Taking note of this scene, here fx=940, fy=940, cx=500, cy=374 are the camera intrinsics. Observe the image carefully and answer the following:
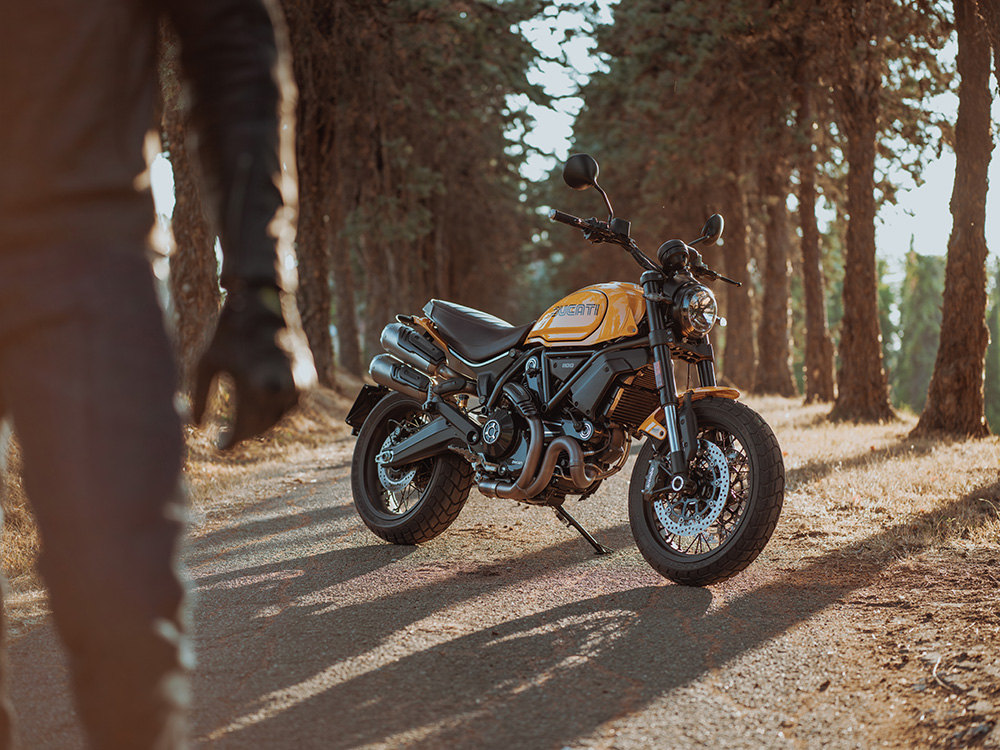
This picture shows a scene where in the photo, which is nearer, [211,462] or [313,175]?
[211,462]

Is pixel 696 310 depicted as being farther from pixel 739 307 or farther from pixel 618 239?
pixel 739 307

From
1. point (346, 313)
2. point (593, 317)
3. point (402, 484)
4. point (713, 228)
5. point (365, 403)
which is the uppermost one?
point (346, 313)

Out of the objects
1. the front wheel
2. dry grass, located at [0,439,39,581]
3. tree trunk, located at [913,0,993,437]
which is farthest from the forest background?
the front wheel

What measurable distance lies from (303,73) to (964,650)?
1248 centimetres

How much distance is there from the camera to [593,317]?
185 inches

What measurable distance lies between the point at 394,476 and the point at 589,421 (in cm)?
140

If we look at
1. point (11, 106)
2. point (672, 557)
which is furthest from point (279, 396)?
point (672, 557)

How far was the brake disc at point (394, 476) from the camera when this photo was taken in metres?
5.46

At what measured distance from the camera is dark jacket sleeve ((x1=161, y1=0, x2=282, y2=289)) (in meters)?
1.59

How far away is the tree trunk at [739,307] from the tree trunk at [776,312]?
107 cm

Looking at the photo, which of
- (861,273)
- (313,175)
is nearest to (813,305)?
(861,273)

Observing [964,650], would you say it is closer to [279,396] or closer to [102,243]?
[279,396]

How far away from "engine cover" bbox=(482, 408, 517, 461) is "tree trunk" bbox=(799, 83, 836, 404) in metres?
13.6

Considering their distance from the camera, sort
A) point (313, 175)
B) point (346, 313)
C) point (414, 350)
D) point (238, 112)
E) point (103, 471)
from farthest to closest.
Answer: point (346, 313) → point (313, 175) → point (414, 350) → point (238, 112) → point (103, 471)
